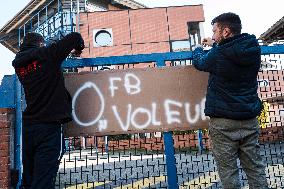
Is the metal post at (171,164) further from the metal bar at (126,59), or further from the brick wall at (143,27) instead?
the brick wall at (143,27)

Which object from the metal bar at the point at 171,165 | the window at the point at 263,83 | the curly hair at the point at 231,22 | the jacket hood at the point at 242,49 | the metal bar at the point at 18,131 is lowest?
the metal bar at the point at 171,165

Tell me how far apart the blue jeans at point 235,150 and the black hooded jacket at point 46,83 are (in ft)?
4.21

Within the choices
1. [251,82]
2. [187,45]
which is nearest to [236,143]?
[251,82]

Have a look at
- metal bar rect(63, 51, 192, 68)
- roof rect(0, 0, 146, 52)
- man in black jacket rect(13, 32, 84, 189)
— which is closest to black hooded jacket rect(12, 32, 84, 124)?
man in black jacket rect(13, 32, 84, 189)

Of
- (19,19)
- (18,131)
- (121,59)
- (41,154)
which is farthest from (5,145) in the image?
(19,19)

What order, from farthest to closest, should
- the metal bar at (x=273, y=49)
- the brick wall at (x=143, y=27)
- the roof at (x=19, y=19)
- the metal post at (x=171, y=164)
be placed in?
the brick wall at (x=143, y=27) < the roof at (x=19, y=19) < the metal bar at (x=273, y=49) < the metal post at (x=171, y=164)

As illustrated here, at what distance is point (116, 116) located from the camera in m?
3.17

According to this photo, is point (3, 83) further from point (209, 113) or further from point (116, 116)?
point (209, 113)

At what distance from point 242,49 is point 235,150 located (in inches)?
33.0

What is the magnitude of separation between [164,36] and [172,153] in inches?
998

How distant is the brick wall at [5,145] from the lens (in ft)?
9.51

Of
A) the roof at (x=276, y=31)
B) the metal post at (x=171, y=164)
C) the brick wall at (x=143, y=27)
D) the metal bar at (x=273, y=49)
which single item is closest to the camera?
the metal post at (x=171, y=164)

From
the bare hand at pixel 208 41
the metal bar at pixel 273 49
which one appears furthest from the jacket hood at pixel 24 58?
the metal bar at pixel 273 49

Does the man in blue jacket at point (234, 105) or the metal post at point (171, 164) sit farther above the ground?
the man in blue jacket at point (234, 105)
